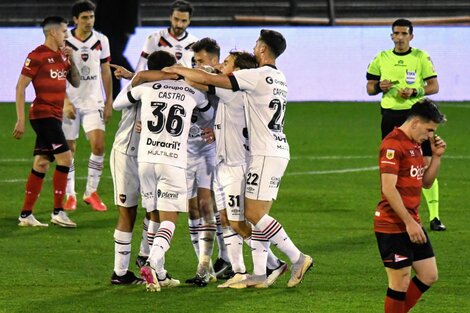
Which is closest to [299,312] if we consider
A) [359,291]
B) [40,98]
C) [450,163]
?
[359,291]

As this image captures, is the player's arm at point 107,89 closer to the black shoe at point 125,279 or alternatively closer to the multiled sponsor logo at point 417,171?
the black shoe at point 125,279

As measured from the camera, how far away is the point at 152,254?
30.9 ft

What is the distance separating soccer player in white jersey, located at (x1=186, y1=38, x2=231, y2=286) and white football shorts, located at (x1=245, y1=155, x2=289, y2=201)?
2.18 ft

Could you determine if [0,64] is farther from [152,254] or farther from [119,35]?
[152,254]

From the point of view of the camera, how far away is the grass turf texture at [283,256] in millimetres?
9305

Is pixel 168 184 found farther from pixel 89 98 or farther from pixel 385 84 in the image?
pixel 89 98

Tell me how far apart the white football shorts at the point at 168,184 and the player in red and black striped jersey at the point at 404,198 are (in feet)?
6.72

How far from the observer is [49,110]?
12.9m

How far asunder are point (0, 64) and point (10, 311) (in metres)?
16.6

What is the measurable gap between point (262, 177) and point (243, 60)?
1022mm

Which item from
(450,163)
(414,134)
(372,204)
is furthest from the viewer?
(450,163)

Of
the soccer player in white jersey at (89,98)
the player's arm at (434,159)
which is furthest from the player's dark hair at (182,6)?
the player's arm at (434,159)

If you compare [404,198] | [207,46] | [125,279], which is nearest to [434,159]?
[404,198]

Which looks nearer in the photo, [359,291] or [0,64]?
[359,291]
